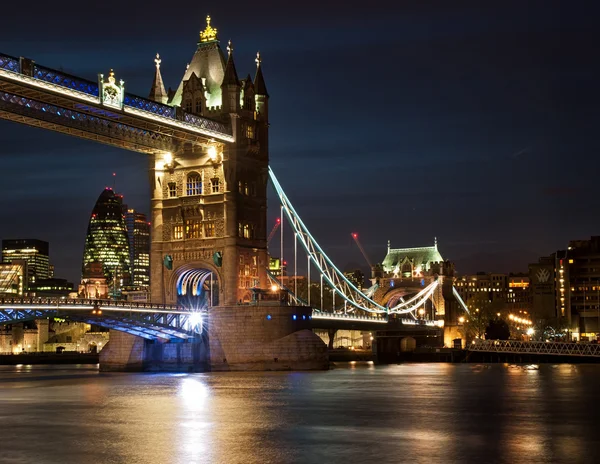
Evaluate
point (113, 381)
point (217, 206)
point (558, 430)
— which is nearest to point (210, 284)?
point (217, 206)

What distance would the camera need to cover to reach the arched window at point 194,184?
94875mm

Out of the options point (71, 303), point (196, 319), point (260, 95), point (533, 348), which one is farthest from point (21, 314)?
point (533, 348)

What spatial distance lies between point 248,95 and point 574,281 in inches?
4373

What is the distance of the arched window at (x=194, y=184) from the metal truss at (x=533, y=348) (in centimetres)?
3865

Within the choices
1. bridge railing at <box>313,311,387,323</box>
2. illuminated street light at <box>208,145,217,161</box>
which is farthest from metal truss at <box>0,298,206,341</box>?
illuminated street light at <box>208,145,217,161</box>

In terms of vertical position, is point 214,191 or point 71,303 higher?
point 214,191

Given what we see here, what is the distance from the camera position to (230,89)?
92875 millimetres

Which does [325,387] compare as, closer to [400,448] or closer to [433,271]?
[400,448]

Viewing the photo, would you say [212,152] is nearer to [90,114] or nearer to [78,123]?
[90,114]

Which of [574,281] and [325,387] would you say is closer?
[325,387]

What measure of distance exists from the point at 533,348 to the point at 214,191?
150 ft

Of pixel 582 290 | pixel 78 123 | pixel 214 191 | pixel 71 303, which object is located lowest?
pixel 71 303

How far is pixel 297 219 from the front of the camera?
107 m

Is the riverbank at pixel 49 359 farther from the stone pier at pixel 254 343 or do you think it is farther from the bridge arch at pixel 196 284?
the stone pier at pixel 254 343
